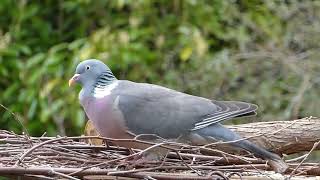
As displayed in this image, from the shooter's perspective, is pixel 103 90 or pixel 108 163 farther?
pixel 103 90

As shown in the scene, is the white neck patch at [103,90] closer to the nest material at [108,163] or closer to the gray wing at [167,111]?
the gray wing at [167,111]

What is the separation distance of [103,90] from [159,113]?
0.54ft

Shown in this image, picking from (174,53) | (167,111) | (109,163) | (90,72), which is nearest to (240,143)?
(167,111)

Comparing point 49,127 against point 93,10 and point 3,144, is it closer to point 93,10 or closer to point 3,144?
point 93,10

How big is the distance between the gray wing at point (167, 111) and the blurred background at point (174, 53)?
136 centimetres

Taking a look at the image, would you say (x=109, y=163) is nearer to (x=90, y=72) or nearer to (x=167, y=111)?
(x=167, y=111)

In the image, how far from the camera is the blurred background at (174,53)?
354 centimetres

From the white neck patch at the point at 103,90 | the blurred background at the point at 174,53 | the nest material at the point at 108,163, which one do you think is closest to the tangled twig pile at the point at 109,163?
the nest material at the point at 108,163

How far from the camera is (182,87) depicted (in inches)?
144

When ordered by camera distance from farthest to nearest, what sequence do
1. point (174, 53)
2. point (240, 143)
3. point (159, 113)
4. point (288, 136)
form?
point (174, 53), point (288, 136), point (159, 113), point (240, 143)

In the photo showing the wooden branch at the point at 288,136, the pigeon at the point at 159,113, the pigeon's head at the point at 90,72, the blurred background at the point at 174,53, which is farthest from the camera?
the blurred background at the point at 174,53

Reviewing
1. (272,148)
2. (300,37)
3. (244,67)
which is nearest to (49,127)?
(244,67)

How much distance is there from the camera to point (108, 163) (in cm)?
175

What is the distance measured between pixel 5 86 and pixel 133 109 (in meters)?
2.05
